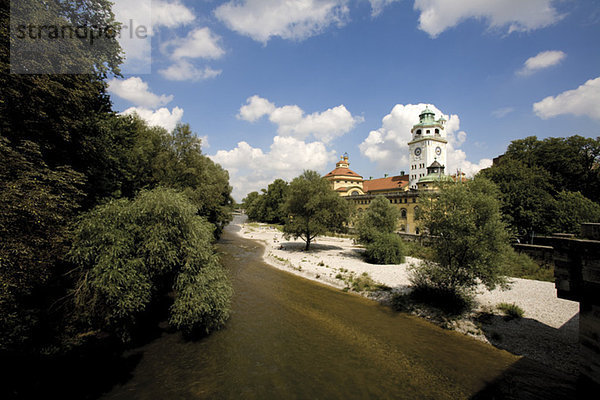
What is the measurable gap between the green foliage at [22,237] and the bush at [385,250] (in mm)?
26841

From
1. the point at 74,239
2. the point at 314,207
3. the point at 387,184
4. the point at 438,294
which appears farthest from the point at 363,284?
the point at 387,184

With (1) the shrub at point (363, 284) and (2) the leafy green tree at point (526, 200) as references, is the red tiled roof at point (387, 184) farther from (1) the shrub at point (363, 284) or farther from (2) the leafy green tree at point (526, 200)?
(1) the shrub at point (363, 284)

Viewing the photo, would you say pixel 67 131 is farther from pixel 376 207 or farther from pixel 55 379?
pixel 376 207

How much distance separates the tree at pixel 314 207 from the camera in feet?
110

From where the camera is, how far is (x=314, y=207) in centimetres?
3356

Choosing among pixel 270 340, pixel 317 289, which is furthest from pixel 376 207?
pixel 270 340

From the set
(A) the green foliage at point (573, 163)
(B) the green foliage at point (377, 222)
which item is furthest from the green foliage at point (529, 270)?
(A) the green foliage at point (573, 163)

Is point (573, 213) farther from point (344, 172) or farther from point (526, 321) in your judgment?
point (344, 172)

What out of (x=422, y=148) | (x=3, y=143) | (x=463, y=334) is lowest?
(x=463, y=334)

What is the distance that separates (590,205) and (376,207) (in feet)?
68.6

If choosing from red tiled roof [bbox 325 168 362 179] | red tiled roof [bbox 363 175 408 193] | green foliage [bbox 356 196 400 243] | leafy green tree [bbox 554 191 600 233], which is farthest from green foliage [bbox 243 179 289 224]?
leafy green tree [bbox 554 191 600 233]

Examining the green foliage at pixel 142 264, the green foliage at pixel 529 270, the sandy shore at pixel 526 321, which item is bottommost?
the sandy shore at pixel 526 321

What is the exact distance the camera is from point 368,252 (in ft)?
96.9

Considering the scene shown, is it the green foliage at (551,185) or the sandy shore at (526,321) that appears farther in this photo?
the green foliage at (551,185)
